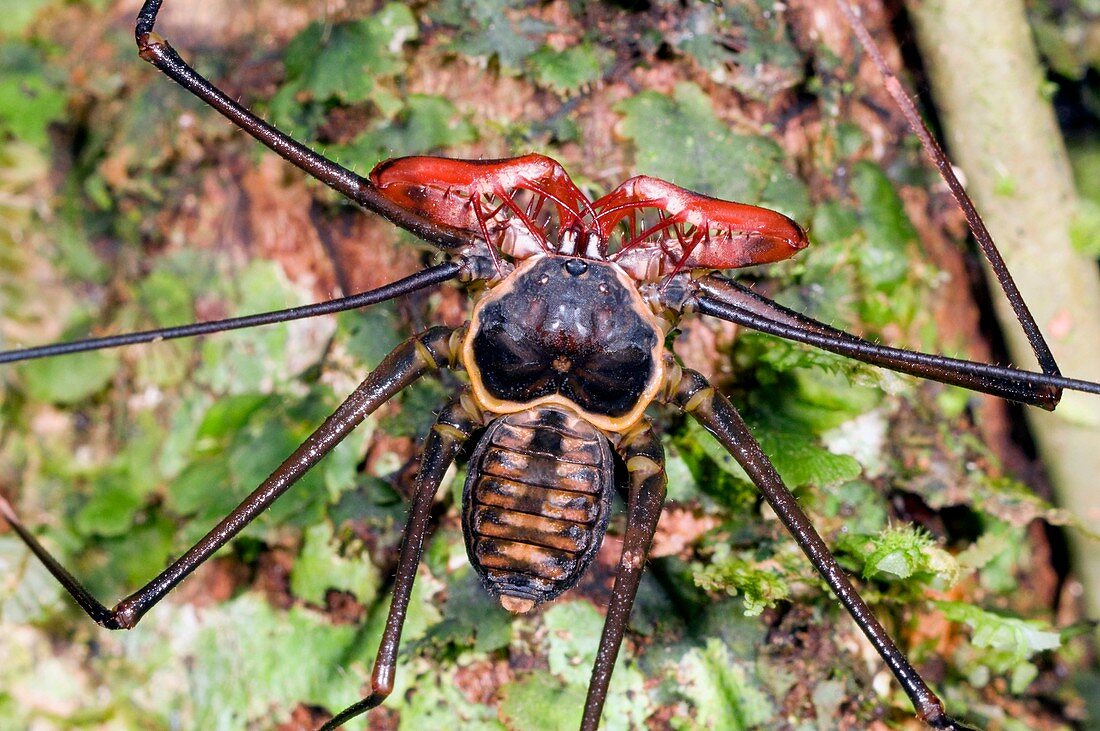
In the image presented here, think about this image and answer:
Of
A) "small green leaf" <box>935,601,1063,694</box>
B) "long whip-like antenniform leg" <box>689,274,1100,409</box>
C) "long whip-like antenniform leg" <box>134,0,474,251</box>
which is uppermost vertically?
"long whip-like antenniform leg" <box>134,0,474,251</box>

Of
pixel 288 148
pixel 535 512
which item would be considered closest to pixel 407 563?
pixel 535 512

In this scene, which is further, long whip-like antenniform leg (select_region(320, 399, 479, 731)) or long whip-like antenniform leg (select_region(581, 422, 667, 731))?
long whip-like antenniform leg (select_region(320, 399, 479, 731))

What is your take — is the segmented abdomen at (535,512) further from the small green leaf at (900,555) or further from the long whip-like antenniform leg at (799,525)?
the small green leaf at (900,555)

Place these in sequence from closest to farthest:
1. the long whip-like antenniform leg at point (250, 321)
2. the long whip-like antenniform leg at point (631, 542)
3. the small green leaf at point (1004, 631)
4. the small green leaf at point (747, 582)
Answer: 1. the long whip-like antenniform leg at point (631, 542)
2. the long whip-like antenniform leg at point (250, 321)
3. the small green leaf at point (747, 582)
4. the small green leaf at point (1004, 631)

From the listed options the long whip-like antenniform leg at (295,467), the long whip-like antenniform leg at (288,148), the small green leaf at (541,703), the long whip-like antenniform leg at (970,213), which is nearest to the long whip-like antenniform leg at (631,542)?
the small green leaf at (541,703)

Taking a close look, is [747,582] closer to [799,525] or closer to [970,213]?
[799,525]

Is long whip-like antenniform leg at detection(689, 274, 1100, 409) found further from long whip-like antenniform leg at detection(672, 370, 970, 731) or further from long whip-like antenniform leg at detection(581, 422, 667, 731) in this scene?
long whip-like antenniform leg at detection(581, 422, 667, 731)

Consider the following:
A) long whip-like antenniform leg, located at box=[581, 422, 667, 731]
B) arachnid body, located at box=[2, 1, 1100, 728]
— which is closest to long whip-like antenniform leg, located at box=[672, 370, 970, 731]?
arachnid body, located at box=[2, 1, 1100, 728]

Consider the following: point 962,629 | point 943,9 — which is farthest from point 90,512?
point 943,9
